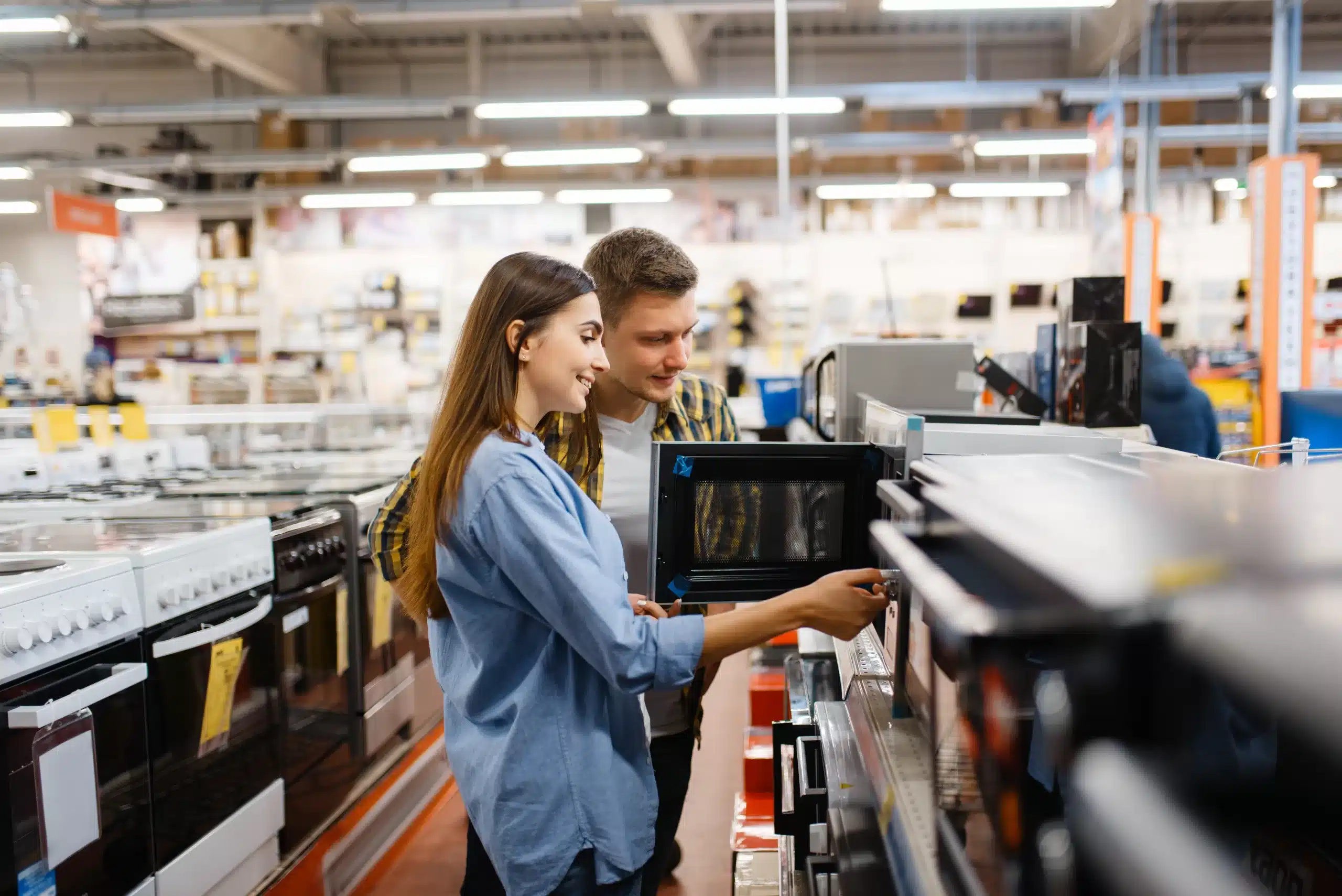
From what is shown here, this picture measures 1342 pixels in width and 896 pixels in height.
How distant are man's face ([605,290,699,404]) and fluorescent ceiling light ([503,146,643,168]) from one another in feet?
23.2

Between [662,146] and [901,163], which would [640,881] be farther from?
[901,163]

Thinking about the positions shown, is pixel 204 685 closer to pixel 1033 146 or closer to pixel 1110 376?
pixel 1110 376

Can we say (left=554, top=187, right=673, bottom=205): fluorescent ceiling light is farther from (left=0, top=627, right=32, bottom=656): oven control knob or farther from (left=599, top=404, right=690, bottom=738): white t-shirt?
(left=0, top=627, right=32, bottom=656): oven control knob

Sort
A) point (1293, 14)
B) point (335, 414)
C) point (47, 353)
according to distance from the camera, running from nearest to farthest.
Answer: point (1293, 14) → point (335, 414) → point (47, 353)

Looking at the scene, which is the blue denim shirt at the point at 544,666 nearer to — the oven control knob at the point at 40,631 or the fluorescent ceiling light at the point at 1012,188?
the oven control knob at the point at 40,631

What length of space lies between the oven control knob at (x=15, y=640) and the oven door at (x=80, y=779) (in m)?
0.07

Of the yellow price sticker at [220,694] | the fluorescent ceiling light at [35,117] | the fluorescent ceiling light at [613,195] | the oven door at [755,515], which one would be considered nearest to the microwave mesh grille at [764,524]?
the oven door at [755,515]

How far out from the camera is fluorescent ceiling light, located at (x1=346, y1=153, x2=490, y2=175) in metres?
9.05

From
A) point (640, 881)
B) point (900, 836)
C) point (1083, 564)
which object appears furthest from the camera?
point (640, 881)

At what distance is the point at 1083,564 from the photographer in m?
0.76

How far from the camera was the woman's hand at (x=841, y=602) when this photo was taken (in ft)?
4.83

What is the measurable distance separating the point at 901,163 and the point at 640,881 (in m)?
10.1

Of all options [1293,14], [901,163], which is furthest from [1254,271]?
[901,163]

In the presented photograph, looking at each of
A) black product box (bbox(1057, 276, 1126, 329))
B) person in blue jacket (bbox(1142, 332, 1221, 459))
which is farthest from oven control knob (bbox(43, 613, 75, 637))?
person in blue jacket (bbox(1142, 332, 1221, 459))
